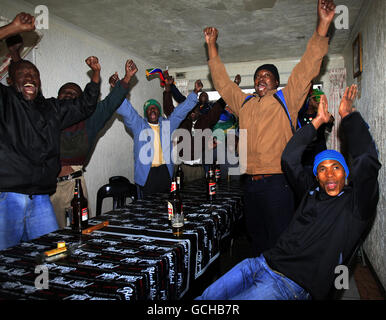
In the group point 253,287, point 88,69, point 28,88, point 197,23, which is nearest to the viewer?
point 253,287

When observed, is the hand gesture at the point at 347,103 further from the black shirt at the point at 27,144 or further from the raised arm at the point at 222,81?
the black shirt at the point at 27,144

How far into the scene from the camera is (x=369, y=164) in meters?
1.31

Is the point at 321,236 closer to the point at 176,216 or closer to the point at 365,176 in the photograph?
the point at 365,176

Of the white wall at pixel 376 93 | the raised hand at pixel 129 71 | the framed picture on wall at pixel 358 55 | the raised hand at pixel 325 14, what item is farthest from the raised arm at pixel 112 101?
the framed picture on wall at pixel 358 55

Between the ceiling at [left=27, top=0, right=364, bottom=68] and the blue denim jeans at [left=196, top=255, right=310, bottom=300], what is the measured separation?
9.37 feet

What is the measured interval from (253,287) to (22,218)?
1.44 metres

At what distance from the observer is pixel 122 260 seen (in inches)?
48.6

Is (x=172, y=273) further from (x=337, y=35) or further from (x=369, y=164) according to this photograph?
(x=337, y=35)

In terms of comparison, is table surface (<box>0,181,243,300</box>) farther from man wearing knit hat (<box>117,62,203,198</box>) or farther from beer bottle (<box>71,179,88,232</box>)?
man wearing knit hat (<box>117,62,203,198</box>)

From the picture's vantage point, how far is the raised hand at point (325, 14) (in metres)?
1.81

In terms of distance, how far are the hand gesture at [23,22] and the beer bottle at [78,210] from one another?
1078 mm

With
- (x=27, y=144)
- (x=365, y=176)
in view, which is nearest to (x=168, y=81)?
(x=27, y=144)

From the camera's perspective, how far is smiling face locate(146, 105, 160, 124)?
3482mm

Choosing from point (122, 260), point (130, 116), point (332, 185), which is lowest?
point (122, 260)
